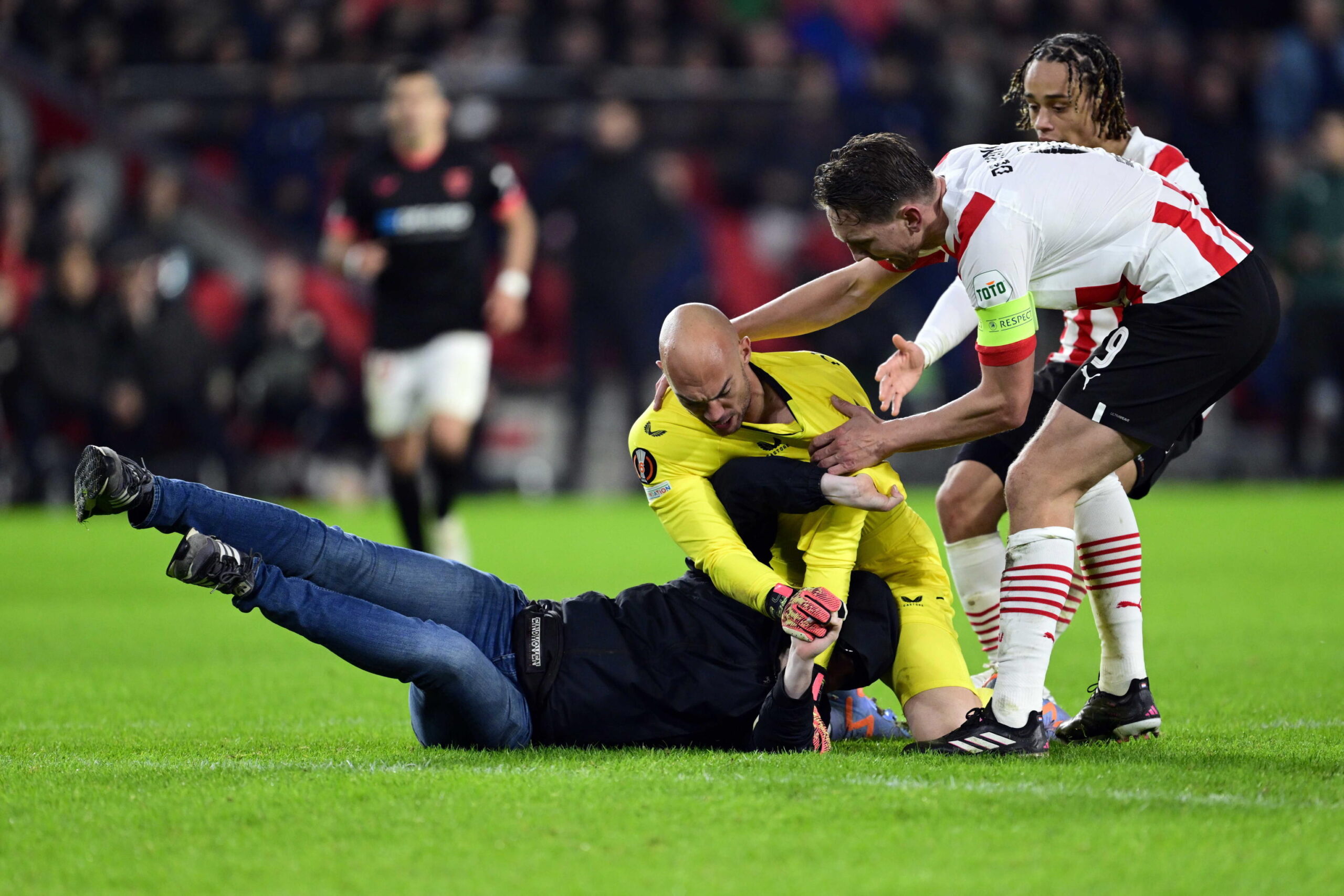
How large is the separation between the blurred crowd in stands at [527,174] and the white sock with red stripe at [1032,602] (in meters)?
10.0

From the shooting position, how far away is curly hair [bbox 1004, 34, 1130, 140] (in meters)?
4.98

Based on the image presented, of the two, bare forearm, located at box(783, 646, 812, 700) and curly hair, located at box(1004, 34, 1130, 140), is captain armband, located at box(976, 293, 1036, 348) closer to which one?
bare forearm, located at box(783, 646, 812, 700)

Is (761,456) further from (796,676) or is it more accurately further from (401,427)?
(401,427)

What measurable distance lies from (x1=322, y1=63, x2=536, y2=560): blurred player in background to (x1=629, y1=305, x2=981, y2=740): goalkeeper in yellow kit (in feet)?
16.2

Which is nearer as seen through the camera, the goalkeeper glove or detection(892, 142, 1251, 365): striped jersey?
the goalkeeper glove

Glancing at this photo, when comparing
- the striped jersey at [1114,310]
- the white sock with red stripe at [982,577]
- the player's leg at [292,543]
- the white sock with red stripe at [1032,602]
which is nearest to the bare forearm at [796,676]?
the white sock with red stripe at [1032,602]

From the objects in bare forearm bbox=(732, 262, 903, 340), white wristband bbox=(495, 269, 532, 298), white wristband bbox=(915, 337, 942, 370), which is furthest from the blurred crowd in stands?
white wristband bbox=(915, 337, 942, 370)

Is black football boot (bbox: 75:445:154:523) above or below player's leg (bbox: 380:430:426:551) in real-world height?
above

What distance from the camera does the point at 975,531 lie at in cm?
498

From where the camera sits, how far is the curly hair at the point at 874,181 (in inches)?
160

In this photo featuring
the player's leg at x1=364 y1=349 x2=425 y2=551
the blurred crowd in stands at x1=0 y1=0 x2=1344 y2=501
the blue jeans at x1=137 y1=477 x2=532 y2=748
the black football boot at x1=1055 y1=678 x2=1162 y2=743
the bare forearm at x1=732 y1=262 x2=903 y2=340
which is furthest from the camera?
the blurred crowd in stands at x1=0 y1=0 x2=1344 y2=501

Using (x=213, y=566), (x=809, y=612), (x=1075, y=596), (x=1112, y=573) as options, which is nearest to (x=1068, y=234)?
(x=1112, y=573)

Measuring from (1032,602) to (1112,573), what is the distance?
1.85 feet

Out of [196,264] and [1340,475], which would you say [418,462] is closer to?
[196,264]
